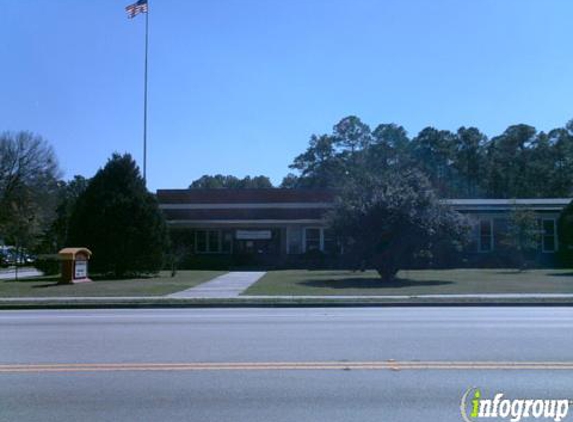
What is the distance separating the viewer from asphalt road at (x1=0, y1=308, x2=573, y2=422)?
250 inches

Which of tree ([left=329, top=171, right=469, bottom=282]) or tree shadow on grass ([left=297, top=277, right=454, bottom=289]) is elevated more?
tree ([left=329, top=171, right=469, bottom=282])

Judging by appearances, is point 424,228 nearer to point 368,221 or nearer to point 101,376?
point 368,221

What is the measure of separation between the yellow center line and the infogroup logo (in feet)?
4.93

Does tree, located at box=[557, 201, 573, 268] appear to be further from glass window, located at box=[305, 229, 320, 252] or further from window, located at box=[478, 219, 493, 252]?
glass window, located at box=[305, 229, 320, 252]

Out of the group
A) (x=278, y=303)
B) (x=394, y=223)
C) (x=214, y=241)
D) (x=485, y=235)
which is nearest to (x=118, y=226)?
(x=394, y=223)

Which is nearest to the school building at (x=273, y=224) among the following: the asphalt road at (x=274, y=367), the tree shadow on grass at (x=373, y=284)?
the tree shadow on grass at (x=373, y=284)

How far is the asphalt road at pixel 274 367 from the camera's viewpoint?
6.36m

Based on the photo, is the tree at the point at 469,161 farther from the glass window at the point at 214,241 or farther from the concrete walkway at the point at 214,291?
the concrete walkway at the point at 214,291

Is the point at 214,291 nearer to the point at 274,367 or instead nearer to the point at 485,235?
the point at 274,367

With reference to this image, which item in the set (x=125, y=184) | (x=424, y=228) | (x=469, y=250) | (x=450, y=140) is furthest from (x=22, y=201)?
(x=450, y=140)

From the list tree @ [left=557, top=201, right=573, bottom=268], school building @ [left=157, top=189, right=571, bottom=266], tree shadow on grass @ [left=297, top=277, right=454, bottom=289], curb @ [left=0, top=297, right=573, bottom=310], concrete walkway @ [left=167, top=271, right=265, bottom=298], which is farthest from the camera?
school building @ [left=157, top=189, right=571, bottom=266]

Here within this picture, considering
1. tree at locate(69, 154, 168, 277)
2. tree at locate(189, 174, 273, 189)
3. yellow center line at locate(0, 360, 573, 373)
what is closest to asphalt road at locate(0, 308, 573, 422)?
yellow center line at locate(0, 360, 573, 373)

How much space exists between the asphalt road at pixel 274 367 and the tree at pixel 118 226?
19.9 m

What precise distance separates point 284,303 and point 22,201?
170 ft
